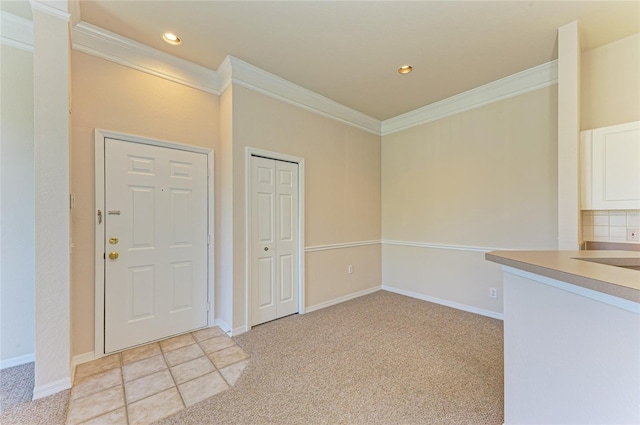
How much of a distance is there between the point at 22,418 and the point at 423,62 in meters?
4.33

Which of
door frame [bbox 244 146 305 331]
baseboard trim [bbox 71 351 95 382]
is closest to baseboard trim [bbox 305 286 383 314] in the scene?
door frame [bbox 244 146 305 331]

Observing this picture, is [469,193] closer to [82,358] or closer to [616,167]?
[616,167]

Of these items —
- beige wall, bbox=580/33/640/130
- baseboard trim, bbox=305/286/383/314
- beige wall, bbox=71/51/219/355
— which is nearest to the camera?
beige wall, bbox=71/51/219/355

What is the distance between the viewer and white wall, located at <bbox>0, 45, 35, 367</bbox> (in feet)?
6.93

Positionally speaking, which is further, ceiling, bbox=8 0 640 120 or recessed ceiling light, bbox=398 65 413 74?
recessed ceiling light, bbox=398 65 413 74

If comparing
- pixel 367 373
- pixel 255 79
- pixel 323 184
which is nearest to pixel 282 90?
pixel 255 79

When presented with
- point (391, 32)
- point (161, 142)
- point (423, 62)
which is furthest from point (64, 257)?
point (423, 62)

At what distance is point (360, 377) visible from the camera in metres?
2.03

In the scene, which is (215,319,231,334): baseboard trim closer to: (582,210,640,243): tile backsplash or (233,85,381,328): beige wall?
(233,85,381,328): beige wall

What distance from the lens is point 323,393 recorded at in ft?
6.08

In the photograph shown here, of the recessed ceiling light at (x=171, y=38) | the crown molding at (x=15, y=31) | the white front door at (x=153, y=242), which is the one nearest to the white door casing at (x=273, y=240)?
the white front door at (x=153, y=242)

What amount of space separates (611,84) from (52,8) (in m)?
4.74

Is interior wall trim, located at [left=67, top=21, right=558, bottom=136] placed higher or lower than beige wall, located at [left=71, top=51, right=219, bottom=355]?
higher

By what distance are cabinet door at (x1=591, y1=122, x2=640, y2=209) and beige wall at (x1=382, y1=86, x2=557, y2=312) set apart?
53 centimetres
